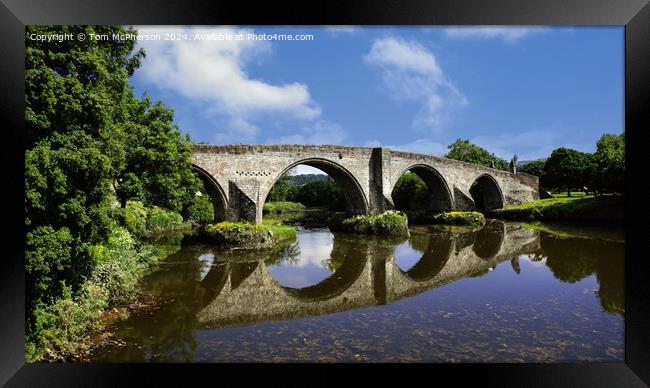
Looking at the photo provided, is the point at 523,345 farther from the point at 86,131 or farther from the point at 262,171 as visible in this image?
the point at 262,171

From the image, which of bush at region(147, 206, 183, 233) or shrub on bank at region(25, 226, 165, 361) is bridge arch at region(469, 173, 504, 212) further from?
shrub on bank at region(25, 226, 165, 361)

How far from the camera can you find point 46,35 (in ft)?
20.0

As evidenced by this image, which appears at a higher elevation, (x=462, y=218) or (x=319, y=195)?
(x=319, y=195)

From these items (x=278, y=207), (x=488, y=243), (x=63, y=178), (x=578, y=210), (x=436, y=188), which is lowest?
(x=488, y=243)

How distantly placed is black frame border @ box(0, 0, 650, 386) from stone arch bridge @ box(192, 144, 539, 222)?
40.8ft

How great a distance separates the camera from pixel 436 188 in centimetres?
3209

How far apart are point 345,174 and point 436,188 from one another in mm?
12048

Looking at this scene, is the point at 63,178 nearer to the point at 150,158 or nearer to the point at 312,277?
the point at 150,158

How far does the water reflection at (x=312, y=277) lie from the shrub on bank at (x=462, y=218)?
7.62 m

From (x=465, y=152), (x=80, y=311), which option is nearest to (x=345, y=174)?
(x=80, y=311)

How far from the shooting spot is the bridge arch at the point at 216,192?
57.5 feet
